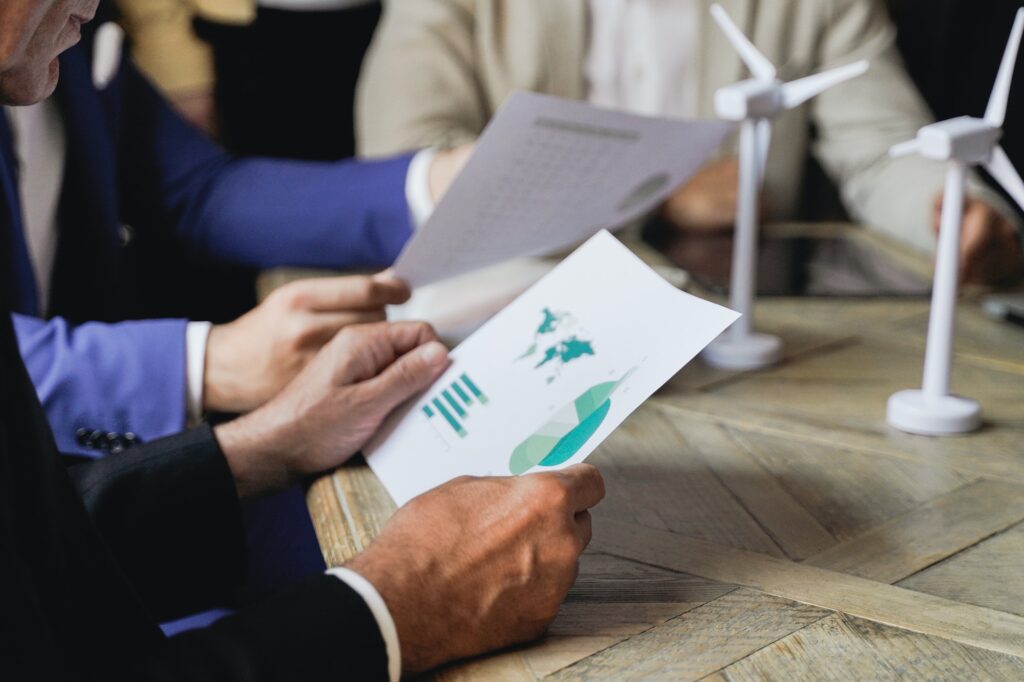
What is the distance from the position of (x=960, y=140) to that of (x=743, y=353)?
0.91ft

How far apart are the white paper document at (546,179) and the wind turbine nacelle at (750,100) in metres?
0.06

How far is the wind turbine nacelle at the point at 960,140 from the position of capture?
0.76 m

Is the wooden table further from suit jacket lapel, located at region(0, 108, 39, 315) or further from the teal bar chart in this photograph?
suit jacket lapel, located at region(0, 108, 39, 315)

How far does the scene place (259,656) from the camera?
0.53 metres

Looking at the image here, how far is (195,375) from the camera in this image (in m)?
0.96

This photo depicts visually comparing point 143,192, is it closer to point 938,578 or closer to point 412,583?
point 412,583

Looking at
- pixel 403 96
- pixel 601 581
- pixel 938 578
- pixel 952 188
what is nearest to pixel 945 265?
pixel 952 188

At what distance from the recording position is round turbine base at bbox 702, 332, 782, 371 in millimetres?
957

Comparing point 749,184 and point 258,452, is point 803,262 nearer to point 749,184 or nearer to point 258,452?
point 749,184

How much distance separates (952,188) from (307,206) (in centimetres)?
83

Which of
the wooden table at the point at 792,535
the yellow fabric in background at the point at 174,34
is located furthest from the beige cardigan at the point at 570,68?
the wooden table at the point at 792,535

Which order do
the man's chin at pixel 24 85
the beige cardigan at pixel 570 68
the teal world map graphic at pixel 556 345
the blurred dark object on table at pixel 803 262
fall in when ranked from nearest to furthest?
the man's chin at pixel 24 85
the teal world map graphic at pixel 556 345
the blurred dark object on table at pixel 803 262
the beige cardigan at pixel 570 68

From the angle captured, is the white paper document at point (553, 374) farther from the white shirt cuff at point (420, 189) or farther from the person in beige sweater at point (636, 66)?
the person in beige sweater at point (636, 66)

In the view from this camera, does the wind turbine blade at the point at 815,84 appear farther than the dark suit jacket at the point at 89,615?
Yes
